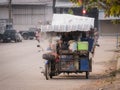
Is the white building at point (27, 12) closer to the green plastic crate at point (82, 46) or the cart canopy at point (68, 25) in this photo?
the cart canopy at point (68, 25)

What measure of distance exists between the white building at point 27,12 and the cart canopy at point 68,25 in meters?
61.8

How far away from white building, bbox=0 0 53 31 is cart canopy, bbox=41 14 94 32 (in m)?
61.8

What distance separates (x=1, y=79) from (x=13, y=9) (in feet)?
222

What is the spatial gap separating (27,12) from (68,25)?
214 feet

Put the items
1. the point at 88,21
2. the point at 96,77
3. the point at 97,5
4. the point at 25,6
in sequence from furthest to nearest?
the point at 25,6
the point at 88,21
the point at 96,77
the point at 97,5

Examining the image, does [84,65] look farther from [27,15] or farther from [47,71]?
[27,15]

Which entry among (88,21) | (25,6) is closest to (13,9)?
(25,6)

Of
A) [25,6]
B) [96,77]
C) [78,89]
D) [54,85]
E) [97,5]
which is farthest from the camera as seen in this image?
[25,6]

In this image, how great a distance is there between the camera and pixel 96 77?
20.2 meters

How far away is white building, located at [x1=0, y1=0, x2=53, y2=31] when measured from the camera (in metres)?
84.3

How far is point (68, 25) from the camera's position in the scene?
68.2 feet

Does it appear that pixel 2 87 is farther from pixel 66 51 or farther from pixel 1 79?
pixel 66 51

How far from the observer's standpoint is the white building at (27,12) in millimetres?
84312

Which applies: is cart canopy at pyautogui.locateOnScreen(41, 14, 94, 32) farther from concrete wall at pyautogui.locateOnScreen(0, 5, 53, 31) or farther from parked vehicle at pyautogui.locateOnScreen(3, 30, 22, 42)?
concrete wall at pyautogui.locateOnScreen(0, 5, 53, 31)
